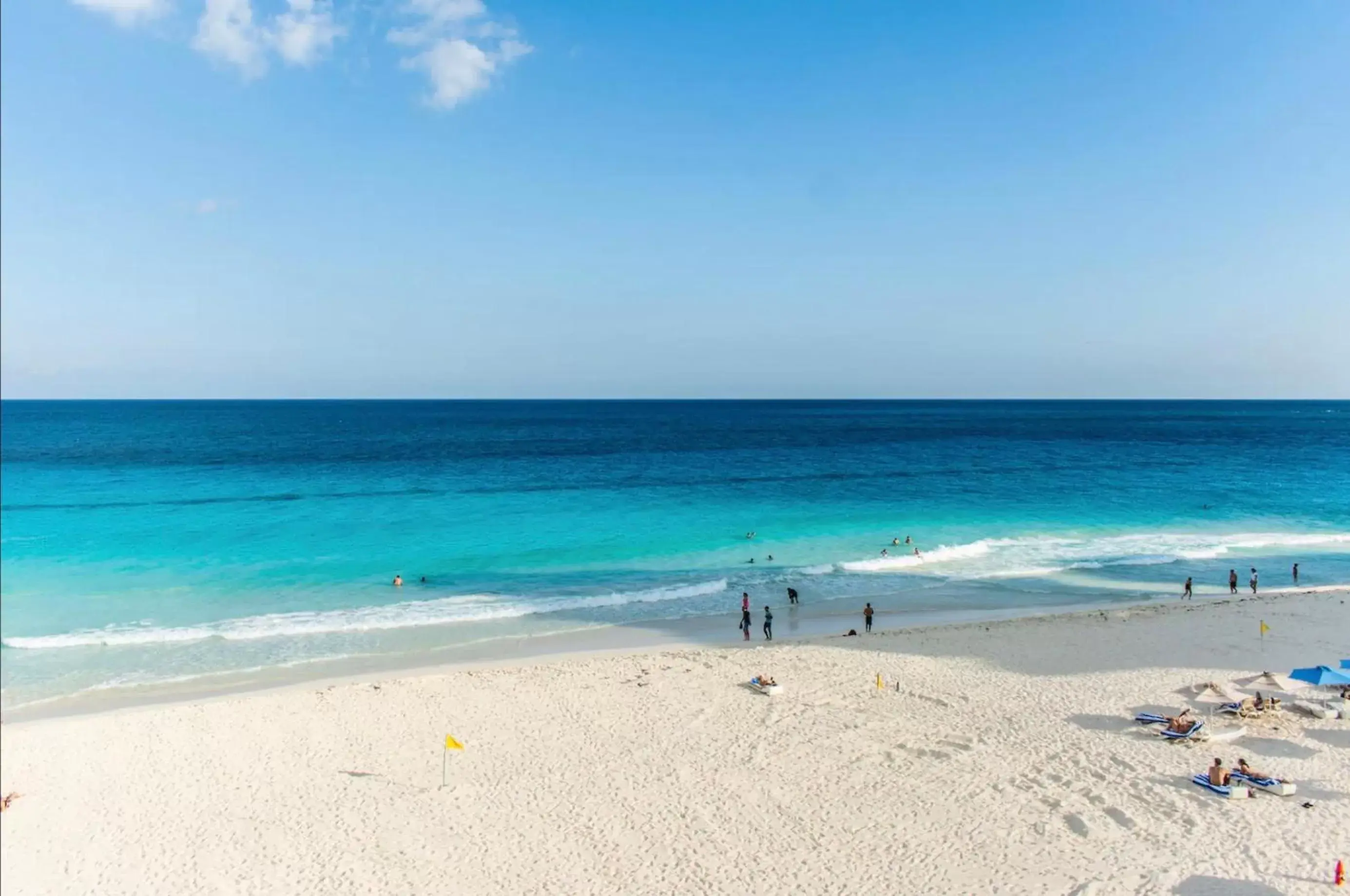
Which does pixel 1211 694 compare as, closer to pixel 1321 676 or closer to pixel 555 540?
pixel 1321 676

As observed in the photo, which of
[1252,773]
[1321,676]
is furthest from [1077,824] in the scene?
[1321,676]

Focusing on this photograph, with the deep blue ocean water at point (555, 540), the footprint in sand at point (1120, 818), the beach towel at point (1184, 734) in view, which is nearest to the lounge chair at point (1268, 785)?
the beach towel at point (1184, 734)

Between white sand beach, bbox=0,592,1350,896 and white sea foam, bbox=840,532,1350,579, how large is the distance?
10.9 m

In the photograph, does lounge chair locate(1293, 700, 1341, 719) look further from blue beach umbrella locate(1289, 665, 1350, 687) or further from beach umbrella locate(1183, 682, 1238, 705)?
beach umbrella locate(1183, 682, 1238, 705)

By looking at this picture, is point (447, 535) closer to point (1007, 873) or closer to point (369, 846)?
point (369, 846)

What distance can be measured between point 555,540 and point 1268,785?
27.1m

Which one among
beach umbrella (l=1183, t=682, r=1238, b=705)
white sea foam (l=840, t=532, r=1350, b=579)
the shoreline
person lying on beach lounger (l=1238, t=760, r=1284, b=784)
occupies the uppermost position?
person lying on beach lounger (l=1238, t=760, r=1284, b=784)

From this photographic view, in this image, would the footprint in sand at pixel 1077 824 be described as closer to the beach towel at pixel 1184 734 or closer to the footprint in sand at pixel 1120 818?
the footprint in sand at pixel 1120 818

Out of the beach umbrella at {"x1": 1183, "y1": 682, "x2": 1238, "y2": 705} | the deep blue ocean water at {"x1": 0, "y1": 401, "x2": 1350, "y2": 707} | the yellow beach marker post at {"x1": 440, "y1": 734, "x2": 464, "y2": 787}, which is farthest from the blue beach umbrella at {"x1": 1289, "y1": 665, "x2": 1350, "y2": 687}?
the yellow beach marker post at {"x1": 440, "y1": 734, "x2": 464, "y2": 787}

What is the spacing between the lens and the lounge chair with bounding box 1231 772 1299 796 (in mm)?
12242

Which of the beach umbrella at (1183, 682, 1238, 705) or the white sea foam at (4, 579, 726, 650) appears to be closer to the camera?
the beach umbrella at (1183, 682, 1238, 705)

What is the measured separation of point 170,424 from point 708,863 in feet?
461

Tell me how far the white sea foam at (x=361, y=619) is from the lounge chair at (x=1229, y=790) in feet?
53.1

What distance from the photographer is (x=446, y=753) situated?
14.2 meters
